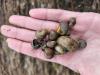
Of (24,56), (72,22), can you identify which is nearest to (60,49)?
(72,22)

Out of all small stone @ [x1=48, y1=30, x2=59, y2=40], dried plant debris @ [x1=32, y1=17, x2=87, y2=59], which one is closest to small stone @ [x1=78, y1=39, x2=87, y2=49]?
dried plant debris @ [x1=32, y1=17, x2=87, y2=59]

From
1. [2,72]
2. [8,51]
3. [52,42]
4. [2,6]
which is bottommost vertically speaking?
[2,72]

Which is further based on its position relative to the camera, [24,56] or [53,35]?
[24,56]

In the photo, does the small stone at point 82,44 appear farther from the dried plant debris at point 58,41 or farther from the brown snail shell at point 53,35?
the brown snail shell at point 53,35

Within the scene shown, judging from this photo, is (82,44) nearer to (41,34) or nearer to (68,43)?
(68,43)

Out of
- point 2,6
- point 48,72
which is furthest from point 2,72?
point 2,6

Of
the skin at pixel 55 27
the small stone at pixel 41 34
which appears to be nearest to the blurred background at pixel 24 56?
the skin at pixel 55 27

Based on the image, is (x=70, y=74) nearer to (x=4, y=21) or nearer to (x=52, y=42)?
(x=52, y=42)
